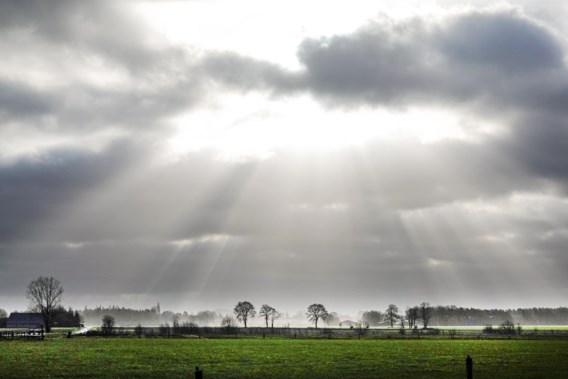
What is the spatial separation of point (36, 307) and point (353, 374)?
6254 inches

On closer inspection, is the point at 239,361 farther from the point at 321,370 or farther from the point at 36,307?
the point at 36,307

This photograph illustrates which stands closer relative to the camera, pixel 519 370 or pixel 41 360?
pixel 519 370

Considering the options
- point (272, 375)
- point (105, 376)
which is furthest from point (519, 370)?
point (105, 376)

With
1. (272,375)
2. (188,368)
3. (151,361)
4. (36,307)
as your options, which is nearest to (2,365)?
(151,361)

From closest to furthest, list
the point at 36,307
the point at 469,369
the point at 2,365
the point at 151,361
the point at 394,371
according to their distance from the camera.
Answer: the point at 469,369 → the point at 394,371 → the point at 2,365 → the point at 151,361 → the point at 36,307

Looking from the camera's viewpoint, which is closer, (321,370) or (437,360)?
(321,370)

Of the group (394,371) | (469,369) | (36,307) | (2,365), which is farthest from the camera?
(36,307)

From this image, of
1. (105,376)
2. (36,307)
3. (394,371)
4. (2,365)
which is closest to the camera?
(105,376)

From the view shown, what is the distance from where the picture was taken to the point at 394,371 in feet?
137

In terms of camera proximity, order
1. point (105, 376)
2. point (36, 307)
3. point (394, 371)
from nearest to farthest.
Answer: point (105, 376)
point (394, 371)
point (36, 307)

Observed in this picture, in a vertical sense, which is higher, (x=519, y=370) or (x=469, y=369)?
(x=469, y=369)

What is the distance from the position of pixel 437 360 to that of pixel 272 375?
19780 millimetres

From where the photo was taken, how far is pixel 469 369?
2580 centimetres

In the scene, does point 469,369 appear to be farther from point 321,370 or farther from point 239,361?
point 239,361
